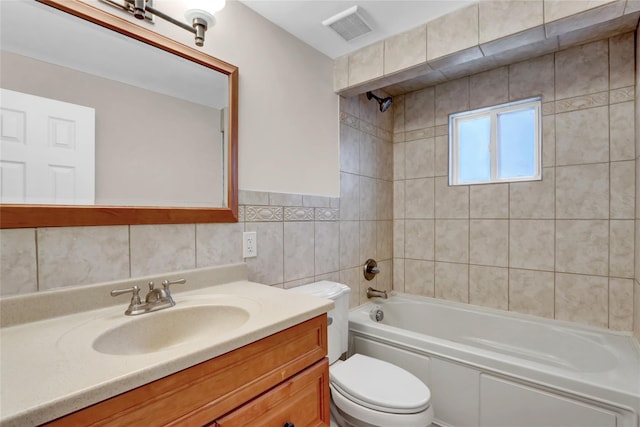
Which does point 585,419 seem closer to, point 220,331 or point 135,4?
point 220,331

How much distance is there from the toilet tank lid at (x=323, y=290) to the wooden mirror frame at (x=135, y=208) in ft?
1.78

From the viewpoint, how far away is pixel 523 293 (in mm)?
2145

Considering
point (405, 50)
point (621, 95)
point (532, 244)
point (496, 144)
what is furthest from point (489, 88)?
point (532, 244)

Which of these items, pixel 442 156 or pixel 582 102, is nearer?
pixel 582 102

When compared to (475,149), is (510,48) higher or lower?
higher

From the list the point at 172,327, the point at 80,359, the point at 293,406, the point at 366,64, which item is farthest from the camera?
the point at 366,64

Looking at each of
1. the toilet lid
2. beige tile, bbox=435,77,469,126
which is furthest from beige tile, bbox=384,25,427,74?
the toilet lid

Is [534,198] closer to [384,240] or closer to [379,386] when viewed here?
[384,240]

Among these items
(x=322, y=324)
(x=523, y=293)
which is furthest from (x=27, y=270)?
(x=523, y=293)

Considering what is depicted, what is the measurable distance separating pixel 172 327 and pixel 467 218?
2.16 metres

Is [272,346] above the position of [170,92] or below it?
below

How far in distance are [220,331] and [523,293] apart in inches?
82.0

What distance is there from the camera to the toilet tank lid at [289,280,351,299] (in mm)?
1634

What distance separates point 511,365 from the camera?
55.8 inches
